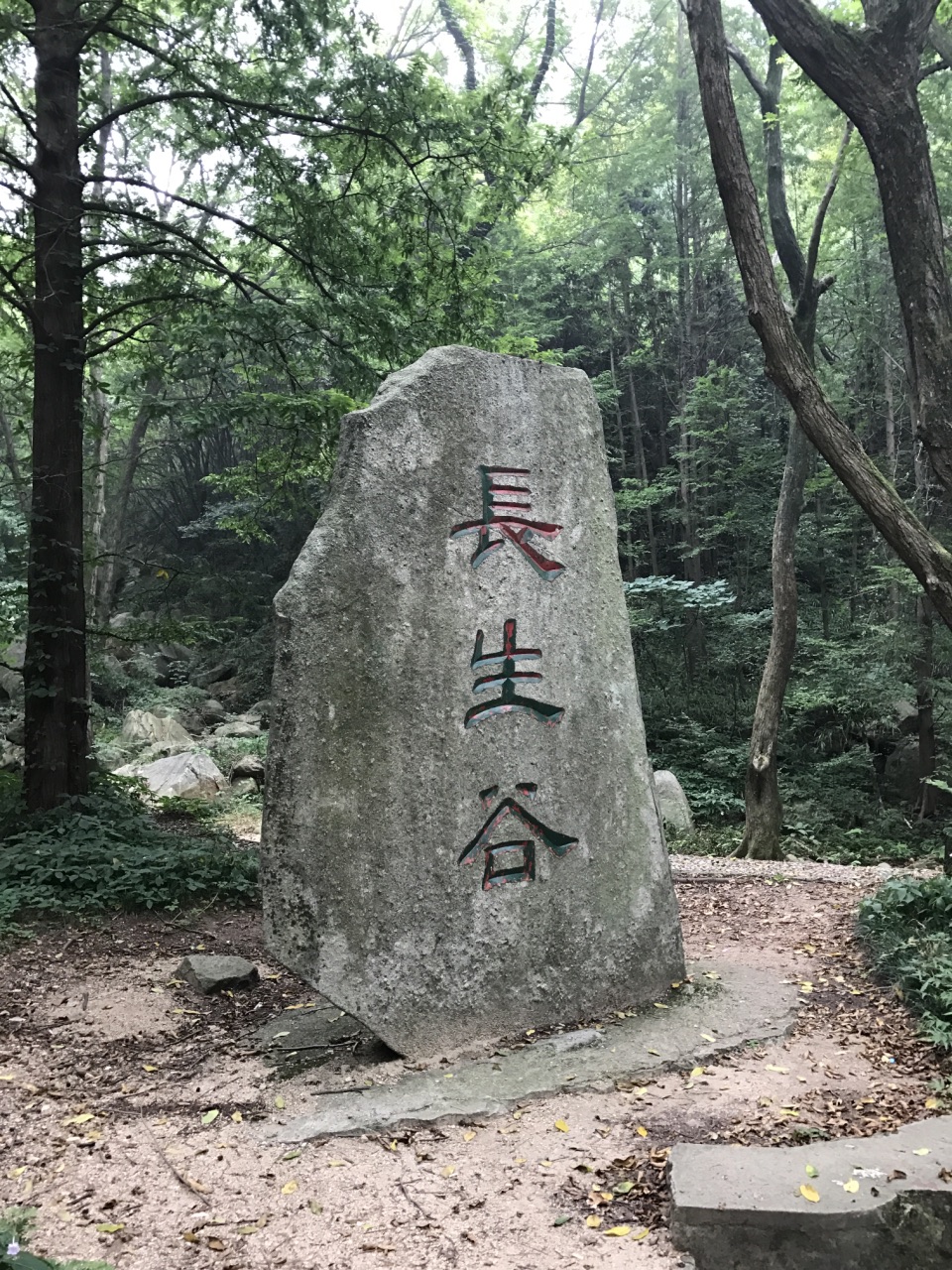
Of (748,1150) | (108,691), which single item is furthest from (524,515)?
(108,691)

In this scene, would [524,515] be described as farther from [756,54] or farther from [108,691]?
[756,54]

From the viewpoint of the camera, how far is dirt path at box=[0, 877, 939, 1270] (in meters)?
2.42

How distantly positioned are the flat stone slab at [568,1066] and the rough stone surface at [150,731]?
10.2 meters

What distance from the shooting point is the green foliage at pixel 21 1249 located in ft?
5.53

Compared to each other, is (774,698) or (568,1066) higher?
(774,698)

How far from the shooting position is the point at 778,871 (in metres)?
7.38

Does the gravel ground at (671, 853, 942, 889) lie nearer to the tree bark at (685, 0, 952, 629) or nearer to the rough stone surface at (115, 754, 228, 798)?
the tree bark at (685, 0, 952, 629)

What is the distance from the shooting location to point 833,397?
12484mm

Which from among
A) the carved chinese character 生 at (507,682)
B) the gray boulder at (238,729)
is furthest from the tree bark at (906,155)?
the gray boulder at (238,729)

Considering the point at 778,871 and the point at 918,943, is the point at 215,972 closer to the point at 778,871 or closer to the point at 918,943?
the point at 918,943

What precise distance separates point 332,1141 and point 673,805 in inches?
303

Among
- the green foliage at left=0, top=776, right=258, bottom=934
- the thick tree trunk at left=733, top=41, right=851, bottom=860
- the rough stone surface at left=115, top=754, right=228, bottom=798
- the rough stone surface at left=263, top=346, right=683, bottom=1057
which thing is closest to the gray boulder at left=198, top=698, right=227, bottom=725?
the rough stone surface at left=115, top=754, right=228, bottom=798

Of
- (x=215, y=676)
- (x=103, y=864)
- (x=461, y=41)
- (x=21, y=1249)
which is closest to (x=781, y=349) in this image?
(x=103, y=864)

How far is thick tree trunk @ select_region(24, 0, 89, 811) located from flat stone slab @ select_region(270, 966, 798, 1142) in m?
4.06
